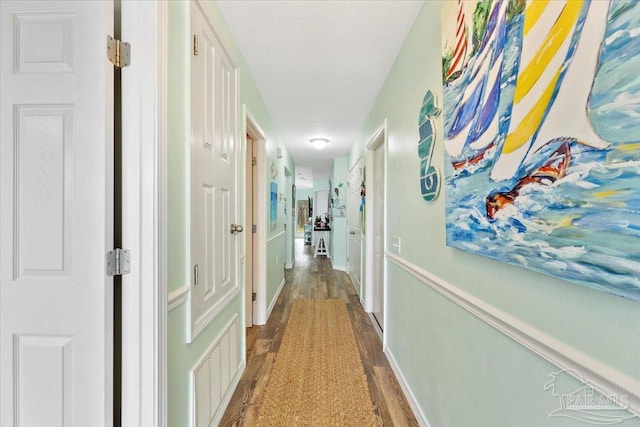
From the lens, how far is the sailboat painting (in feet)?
1.75

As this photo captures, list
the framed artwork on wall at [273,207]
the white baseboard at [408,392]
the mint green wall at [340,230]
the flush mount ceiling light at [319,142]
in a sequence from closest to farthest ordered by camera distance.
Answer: the white baseboard at [408,392]
the framed artwork on wall at [273,207]
the flush mount ceiling light at [319,142]
the mint green wall at [340,230]

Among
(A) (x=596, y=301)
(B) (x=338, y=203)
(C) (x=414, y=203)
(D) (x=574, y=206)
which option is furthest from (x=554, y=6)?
(B) (x=338, y=203)

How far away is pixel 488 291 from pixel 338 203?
536 centimetres

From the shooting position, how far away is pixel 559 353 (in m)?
Answer: 0.69

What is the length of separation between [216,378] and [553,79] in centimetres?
194

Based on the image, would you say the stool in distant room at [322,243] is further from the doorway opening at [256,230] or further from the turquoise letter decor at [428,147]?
the turquoise letter decor at [428,147]

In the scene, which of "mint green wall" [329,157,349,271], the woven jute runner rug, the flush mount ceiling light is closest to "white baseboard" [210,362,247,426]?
the woven jute runner rug

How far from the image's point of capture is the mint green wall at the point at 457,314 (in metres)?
0.64

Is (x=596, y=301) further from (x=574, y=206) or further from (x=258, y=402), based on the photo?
(x=258, y=402)

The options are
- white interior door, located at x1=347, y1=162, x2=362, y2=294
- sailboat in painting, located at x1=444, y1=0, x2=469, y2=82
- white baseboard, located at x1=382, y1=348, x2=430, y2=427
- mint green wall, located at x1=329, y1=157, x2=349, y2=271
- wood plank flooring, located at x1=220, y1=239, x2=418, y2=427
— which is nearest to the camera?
sailboat in painting, located at x1=444, y1=0, x2=469, y2=82

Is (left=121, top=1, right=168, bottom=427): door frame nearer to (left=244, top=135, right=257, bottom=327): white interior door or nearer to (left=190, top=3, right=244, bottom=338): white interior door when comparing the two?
(left=190, top=3, right=244, bottom=338): white interior door

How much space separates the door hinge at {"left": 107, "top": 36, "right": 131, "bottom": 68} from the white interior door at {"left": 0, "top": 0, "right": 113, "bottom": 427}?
0.08 ft

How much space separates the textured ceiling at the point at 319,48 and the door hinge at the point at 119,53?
34.1 inches

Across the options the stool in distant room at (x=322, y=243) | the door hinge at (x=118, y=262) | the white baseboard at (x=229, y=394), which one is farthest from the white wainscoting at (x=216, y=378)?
the stool in distant room at (x=322, y=243)
